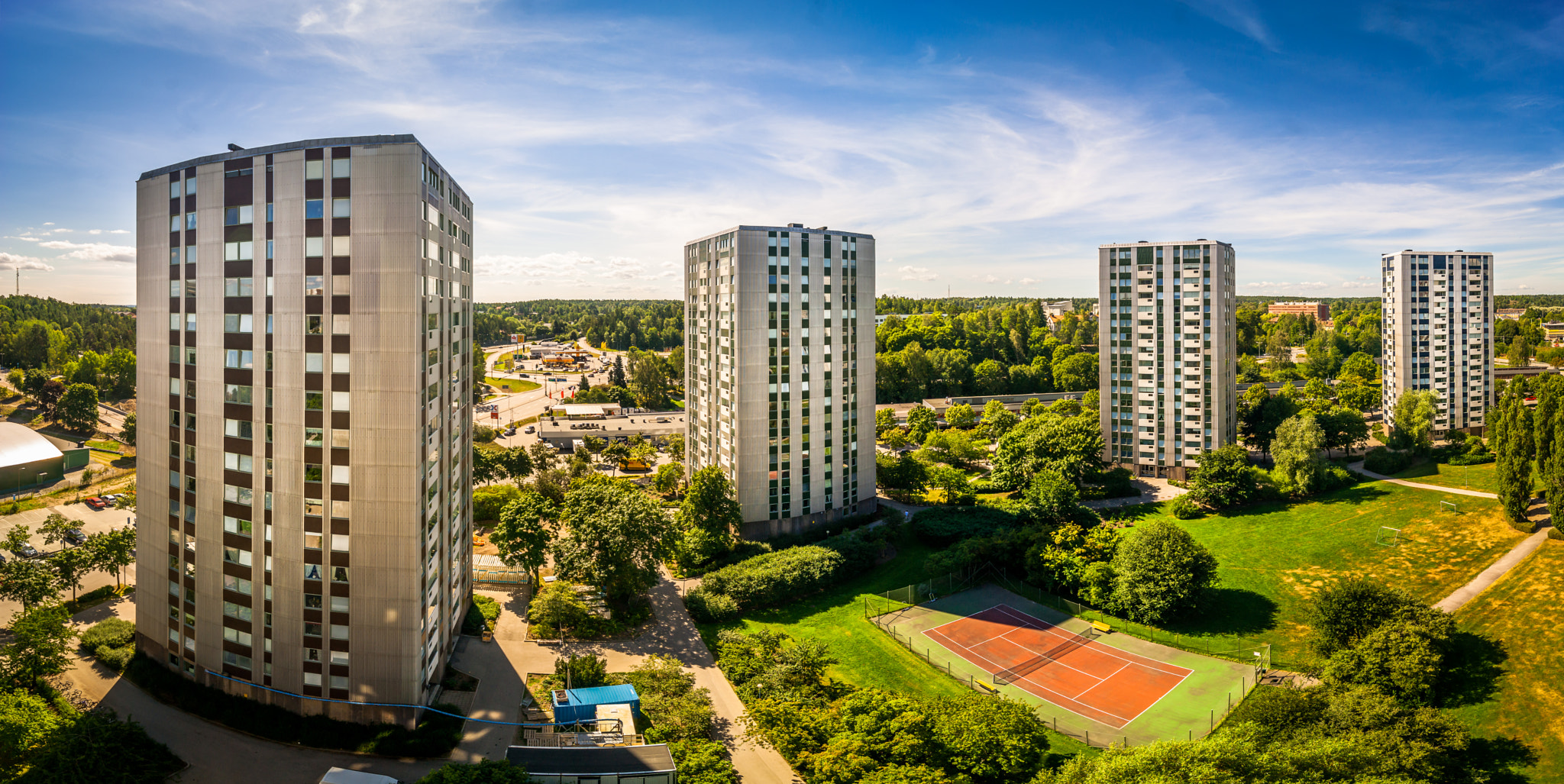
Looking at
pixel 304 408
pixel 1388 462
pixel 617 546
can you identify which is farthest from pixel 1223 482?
pixel 304 408

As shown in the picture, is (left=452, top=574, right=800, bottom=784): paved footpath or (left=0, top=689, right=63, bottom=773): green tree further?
(left=452, top=574, right=800, bottom=784): paved footpath

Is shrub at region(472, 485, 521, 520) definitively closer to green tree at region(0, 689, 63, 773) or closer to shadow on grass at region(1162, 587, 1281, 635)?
green tree at region(0, 689, 63, 773)

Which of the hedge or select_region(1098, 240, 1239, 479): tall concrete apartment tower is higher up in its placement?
select_region(1098, 240, 1239, 479): tall concrete apartment tower

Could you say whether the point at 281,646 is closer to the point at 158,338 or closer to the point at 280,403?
the point at 280,403

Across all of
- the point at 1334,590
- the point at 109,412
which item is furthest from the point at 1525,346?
the point at 109,412

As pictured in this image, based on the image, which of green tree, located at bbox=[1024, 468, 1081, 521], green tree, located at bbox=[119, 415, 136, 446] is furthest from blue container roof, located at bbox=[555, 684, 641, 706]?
green tree, located at bbox=[119, 415, 136, 446]

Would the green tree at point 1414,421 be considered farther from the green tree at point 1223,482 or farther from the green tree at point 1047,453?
the green tree at point 1047,453
